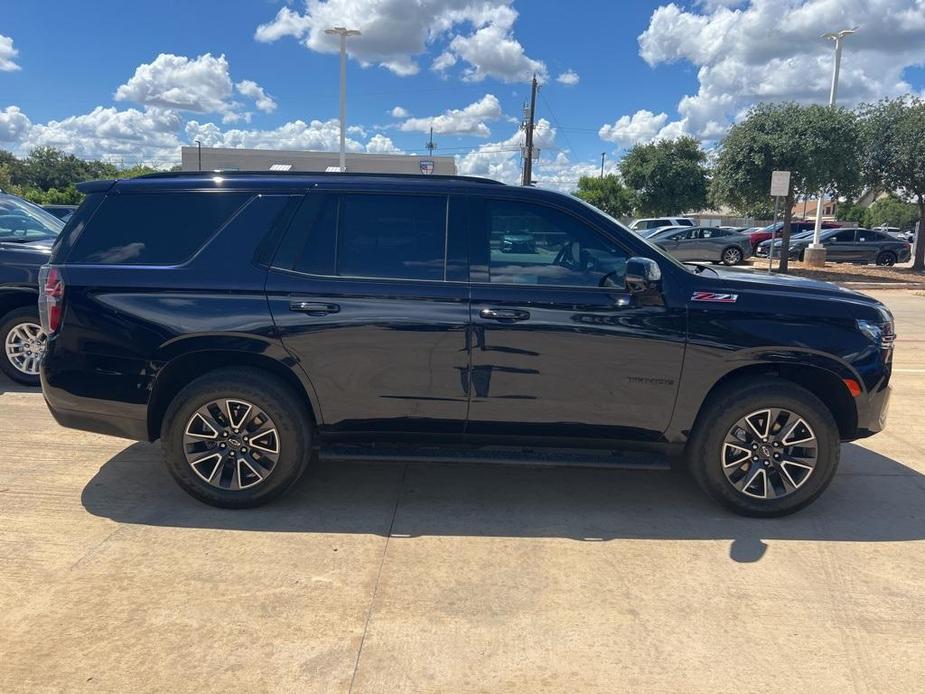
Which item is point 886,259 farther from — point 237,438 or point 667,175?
point 237,438

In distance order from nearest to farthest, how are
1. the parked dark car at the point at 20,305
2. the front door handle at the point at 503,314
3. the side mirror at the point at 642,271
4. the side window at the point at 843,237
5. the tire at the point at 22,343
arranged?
the side mirror at the point at 642,271 < the front door handle at the point at 503,314 < the parked dark car at the point at 20,305 < the tire at the point at 22,343 < the side window at the point at 843,237

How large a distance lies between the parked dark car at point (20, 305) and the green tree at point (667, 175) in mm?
39420

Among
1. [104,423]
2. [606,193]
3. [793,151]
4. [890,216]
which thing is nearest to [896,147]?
[793,151]

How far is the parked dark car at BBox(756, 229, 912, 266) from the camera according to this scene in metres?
26.8

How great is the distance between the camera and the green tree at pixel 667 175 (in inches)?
1640

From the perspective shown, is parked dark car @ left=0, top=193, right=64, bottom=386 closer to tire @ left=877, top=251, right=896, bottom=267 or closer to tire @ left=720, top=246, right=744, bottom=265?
tire @ left=720, top=246, right=744, bottom=265

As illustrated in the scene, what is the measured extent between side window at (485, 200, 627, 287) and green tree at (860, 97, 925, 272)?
71.4 ft

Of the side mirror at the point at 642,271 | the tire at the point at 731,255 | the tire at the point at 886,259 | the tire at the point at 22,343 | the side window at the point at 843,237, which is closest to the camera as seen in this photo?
the side mirror at the point at 642,271

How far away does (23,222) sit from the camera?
727 centimetres

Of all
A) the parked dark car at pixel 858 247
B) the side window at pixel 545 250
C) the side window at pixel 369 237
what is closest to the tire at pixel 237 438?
the side window at pixel 369 237

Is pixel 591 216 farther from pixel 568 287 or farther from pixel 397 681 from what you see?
pixel 397 681

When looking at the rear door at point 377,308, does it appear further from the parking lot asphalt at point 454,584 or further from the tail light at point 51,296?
the tail light at point 51,296

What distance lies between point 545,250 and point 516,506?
1561 mm

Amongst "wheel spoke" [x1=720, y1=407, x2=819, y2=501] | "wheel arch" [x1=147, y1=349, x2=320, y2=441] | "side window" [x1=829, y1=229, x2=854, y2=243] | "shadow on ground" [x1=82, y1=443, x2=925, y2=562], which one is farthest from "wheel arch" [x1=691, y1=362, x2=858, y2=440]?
"side window" [x1=829, y1=229, x2=854, y2=243]
